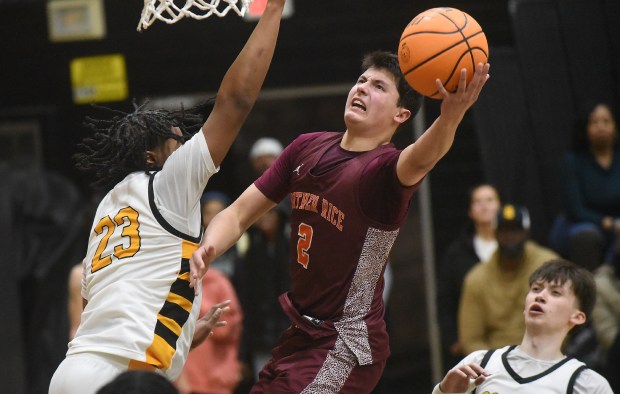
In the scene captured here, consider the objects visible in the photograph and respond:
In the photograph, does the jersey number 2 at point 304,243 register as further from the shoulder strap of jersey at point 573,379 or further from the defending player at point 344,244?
the shoulder strap of jersey at point 573,379

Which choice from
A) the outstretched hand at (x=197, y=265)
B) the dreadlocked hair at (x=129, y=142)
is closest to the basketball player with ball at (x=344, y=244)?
the outstretched hand at (x=197, y=265)

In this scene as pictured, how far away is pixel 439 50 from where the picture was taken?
471cm

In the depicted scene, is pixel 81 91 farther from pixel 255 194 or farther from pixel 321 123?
pixel 255 194

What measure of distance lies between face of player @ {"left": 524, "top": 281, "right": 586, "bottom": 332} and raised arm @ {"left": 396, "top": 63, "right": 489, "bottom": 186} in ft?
3.78

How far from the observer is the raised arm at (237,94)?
4.72 m

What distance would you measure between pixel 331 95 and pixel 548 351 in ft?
19.6

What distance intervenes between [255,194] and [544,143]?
16.9 feet

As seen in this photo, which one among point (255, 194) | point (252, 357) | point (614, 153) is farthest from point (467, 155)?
point (255, 194)

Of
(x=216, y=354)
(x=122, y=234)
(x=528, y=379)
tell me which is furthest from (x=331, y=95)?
(x=122, y=234)

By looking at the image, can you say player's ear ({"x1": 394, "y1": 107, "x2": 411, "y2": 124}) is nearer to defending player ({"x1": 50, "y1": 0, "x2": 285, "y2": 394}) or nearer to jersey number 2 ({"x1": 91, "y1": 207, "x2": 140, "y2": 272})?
defending player ({"x1": 50, "y1": 0, "x2": 285, "y2": 394})

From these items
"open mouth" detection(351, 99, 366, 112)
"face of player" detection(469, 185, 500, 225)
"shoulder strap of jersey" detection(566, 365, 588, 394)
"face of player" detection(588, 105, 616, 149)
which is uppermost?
"open mouth" detection(351, 99, 366, 112)

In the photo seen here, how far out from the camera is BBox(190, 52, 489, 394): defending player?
16.3 ft

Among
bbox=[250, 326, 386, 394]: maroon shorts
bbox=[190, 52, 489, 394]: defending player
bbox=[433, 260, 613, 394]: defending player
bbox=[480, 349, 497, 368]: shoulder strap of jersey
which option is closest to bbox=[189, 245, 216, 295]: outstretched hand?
bbox=[190, 52, 489, 394]: defending player

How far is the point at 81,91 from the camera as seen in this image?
36.2ft
